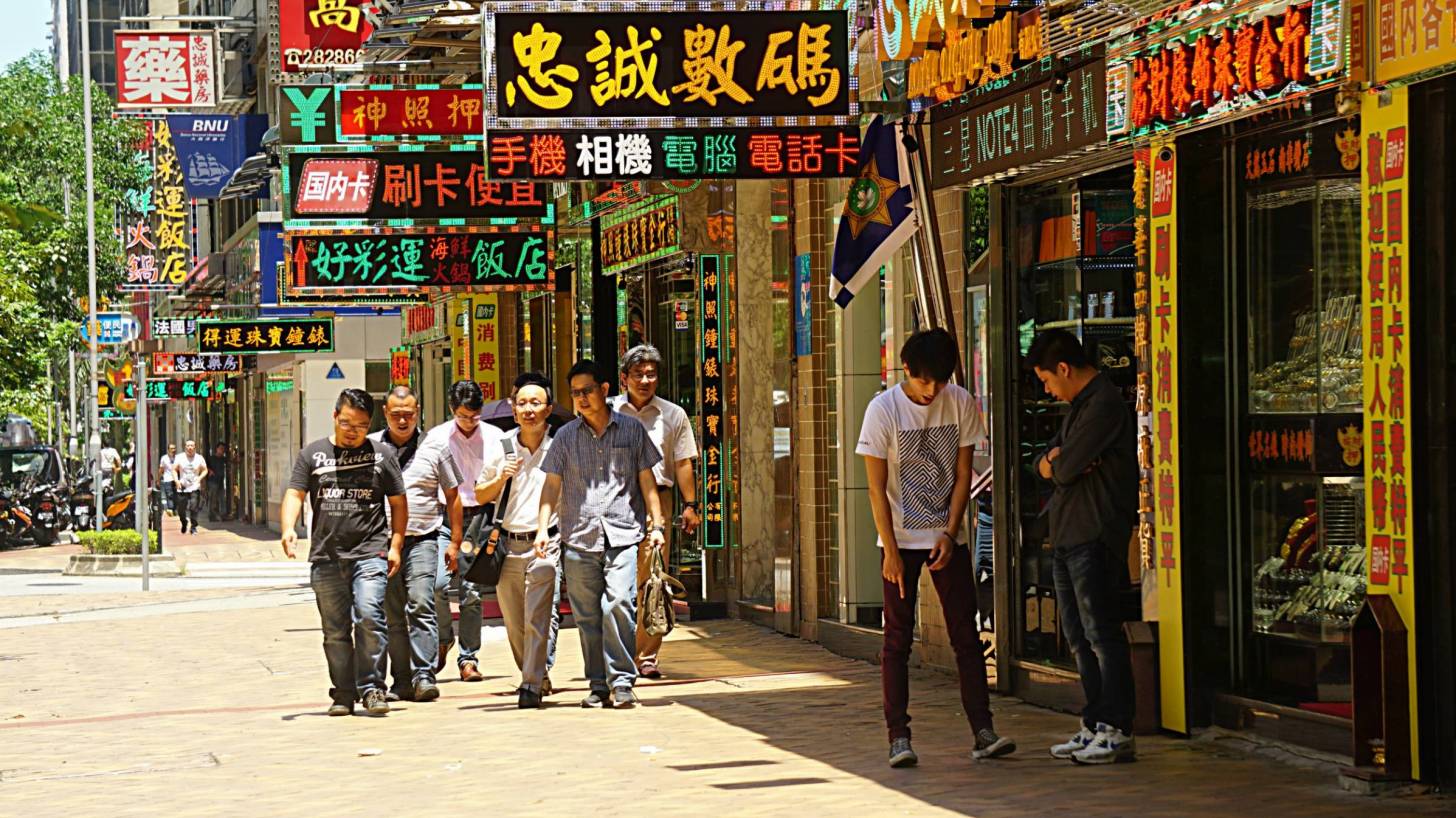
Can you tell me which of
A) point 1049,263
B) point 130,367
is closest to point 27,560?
point 130,367

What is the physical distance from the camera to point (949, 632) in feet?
30.9

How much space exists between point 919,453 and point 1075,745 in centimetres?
137

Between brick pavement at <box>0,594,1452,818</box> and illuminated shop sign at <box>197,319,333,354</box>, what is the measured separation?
60.3ft

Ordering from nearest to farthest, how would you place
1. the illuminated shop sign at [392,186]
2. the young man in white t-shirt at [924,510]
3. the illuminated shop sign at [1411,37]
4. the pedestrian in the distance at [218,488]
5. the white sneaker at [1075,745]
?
the illuminated shop sign at [1411,37] → the white sneaker at [1075,745] → the young man in white t-shirt at [924,510] → the illuminated shop sign at [392,186] → the pedestrian in the distance at [218,488]

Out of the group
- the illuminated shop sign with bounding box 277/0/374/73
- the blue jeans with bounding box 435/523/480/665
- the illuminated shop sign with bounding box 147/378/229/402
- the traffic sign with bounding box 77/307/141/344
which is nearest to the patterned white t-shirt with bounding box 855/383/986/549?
the blue jeans with bounding box 435/523/480/665

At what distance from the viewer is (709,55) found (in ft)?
40.8

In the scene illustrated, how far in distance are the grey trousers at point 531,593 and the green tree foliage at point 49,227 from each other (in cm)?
1686

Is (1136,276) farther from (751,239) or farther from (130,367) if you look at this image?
(130,367)

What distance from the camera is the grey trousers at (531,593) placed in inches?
483

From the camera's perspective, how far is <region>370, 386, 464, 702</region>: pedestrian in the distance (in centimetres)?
1291

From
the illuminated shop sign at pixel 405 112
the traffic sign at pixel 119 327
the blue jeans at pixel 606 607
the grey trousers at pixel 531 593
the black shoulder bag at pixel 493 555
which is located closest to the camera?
the blue jeans at pixel 606 607

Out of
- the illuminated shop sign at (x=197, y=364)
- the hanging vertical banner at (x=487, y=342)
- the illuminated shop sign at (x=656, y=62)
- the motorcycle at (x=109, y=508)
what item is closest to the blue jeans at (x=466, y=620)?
the illuminated shop sign at (x=656, y=62)

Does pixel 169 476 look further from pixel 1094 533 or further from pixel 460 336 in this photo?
pixel 1094 533

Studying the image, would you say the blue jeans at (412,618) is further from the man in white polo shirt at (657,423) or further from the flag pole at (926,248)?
the flag pole at (926,248)
